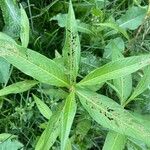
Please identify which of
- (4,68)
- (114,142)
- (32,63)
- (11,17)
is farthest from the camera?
(11,17)

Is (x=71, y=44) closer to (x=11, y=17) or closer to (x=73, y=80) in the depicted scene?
(x=73, y=80)

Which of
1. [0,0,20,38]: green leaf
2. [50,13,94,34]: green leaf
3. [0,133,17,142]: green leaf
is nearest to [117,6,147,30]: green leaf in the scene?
[50,13,94,34]: green leaf

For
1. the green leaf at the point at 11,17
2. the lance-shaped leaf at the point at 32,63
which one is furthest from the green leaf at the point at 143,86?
the green leaf at the point at 11,17

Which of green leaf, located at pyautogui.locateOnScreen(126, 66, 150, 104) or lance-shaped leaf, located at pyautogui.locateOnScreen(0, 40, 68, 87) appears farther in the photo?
green leaf, located at pyautogui.locateOnScreen(126, 66, 150, 104)

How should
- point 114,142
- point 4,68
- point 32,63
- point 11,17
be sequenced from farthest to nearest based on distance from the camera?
point 11,17
point 4,68
point 114,142
point 32,63

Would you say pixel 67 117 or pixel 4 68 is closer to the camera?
pixel 67 117

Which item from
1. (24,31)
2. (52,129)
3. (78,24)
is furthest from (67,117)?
(78,24)

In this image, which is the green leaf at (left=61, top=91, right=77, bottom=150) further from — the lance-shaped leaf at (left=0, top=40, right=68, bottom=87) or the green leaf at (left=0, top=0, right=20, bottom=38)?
the green leaf at (left=0, top=0, right=20, bottom=38)

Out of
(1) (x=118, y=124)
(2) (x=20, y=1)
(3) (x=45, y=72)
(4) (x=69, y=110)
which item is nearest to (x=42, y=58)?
(3) (x=45, y=72)
